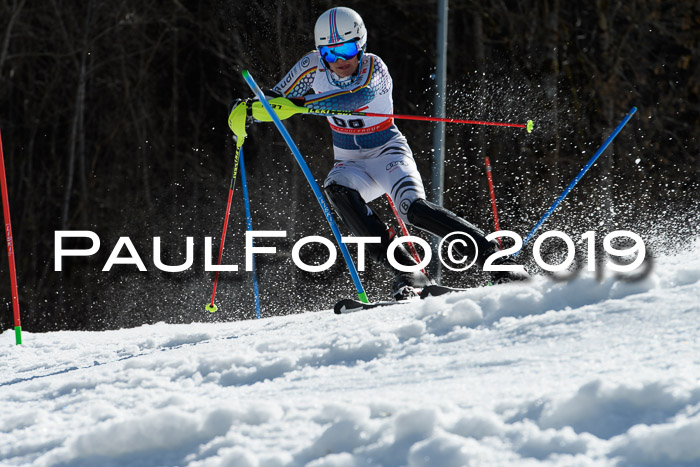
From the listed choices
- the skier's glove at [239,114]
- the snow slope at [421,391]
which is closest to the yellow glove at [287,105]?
the skier's glove at [239,114]

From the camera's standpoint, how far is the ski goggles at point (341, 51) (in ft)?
15.2

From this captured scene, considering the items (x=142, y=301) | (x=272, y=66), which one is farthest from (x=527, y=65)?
(x=142, y=301)

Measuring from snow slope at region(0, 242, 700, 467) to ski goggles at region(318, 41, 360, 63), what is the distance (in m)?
1.61

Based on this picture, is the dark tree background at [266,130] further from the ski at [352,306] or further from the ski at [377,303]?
the ski at [352,306]

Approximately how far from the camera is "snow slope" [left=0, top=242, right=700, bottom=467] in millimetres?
1938

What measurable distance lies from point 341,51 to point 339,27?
128 mm

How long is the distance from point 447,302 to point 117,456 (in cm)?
147

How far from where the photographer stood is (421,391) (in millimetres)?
2383

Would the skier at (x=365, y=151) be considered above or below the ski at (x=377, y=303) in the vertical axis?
above

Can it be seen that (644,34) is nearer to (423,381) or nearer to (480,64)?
(480,64)

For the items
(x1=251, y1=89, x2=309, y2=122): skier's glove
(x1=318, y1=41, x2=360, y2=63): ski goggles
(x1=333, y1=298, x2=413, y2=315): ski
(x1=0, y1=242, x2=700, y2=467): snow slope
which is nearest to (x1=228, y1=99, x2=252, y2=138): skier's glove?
(x1=251, y1=89, x2=309, y2=122): skier's glove

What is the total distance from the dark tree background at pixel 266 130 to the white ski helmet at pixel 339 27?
4.72m

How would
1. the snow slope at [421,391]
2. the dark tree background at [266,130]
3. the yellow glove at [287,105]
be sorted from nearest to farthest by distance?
the snow slope at [421,391], the yellow glove at [287,105], the dark tree background at [266,130]

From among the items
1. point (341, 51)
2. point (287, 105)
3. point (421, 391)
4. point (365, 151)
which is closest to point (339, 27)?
point (341, 51)
